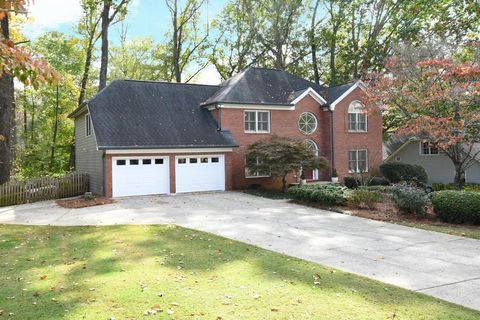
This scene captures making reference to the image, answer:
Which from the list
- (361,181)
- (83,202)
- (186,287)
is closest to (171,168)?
(83,202)

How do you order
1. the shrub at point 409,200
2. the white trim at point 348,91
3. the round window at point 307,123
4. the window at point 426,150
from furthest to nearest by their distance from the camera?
1. the window at point 426,150
2. the white trim at point 348,91
3. the round window at point 307,123
4. the shrub at point 409,200

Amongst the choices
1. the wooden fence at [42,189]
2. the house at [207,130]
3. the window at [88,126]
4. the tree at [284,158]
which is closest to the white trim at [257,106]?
the house at [207,130]

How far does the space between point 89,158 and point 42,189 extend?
3.78 m

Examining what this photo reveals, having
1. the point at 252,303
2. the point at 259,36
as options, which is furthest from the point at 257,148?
the point at 259,36

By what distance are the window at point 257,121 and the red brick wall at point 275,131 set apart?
0.97 ft

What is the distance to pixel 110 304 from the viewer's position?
5.76 m

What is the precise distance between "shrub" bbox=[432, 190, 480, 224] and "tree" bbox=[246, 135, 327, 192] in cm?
814

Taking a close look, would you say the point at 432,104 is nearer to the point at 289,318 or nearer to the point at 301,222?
the point at 301,222

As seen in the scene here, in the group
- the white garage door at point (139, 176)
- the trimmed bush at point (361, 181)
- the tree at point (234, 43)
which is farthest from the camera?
the tree at point (234, 43)

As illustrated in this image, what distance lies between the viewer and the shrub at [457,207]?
13383 millimetres

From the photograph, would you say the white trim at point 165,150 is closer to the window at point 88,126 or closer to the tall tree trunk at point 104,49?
the window at point 88,126

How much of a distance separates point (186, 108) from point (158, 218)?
12.0 m

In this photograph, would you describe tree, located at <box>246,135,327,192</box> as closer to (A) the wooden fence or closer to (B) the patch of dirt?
(B) the patch of dirt

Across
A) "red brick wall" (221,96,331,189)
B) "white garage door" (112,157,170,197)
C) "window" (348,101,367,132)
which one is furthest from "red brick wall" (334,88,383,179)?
"white garage door" (112,157,170,197)
